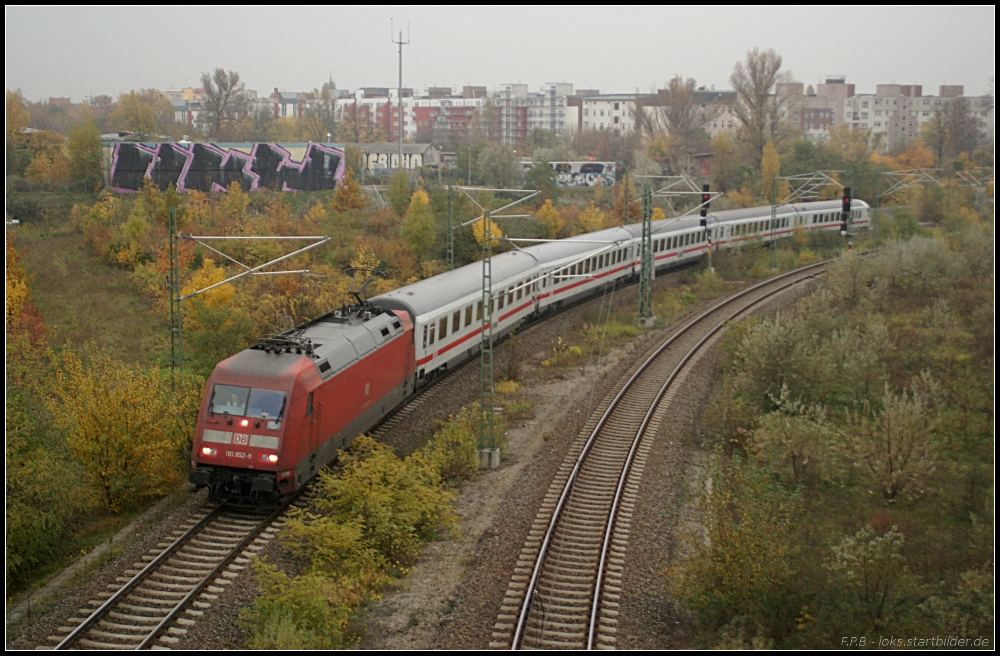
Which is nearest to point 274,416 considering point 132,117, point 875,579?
point 875,579

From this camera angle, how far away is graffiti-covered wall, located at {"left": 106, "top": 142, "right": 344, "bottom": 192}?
56562 millimetres

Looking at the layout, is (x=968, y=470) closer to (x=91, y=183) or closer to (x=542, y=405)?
(x=542, y=405)

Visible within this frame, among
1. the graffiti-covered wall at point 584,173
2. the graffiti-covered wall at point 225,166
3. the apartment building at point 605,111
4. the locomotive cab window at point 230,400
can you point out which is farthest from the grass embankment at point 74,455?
the apartment building at point 605,111

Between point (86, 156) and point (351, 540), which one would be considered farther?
point (86, 156)

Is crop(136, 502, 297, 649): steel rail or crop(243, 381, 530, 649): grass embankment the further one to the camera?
crop(243, 381, 530, 649): grass embankment

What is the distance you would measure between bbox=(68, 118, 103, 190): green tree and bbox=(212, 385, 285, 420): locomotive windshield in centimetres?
4535

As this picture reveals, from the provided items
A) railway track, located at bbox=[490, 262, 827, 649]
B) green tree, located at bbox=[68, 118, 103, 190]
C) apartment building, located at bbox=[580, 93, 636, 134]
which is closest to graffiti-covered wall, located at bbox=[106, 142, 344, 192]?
green tree, located at bbox=[68, 118, 103, 190]

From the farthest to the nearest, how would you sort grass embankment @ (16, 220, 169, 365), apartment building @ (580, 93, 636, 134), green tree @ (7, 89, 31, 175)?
1. apartment building @ (580, 93, 636, 134)
2. green tree @ (7, 89, 31, 175)
3. grass embankment @ (16, 220, 169, 365)

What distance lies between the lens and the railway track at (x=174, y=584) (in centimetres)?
1147

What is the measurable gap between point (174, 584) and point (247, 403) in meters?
3.35

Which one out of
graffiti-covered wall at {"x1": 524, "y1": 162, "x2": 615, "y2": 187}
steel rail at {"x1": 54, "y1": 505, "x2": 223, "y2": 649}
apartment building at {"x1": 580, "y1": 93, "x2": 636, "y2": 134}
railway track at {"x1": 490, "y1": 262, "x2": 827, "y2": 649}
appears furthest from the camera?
apartment building at {"x1": 580, "y1": 93, "x2": 636, "y2": 134}

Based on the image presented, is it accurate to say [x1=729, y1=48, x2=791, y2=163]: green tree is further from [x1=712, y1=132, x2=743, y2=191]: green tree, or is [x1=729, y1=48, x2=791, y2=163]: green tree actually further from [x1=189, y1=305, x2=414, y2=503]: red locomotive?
[x1=189, y1=305, x2=414, y2=503]: red locomotive

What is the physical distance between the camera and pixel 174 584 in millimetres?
13031

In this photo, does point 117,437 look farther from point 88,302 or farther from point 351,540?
point 88,302
